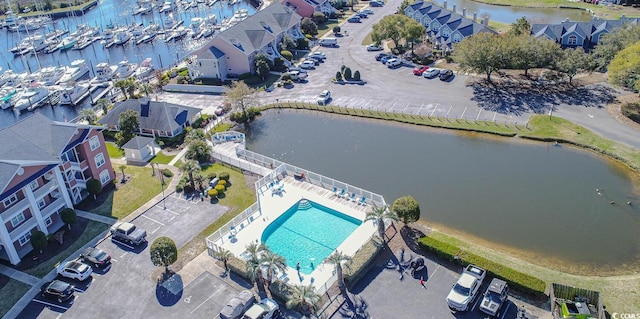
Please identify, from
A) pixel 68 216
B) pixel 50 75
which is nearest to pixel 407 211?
pixel 68 216

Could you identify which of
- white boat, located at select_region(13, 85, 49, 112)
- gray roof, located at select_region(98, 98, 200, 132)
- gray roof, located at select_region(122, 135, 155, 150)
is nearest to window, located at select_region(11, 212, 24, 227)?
gray roof, located at select_region(122, 135, 155, 150)

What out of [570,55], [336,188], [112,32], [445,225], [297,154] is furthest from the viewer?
[112,32]

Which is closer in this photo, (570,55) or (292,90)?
(570,55)

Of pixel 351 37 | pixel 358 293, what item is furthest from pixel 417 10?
pixel 358 293

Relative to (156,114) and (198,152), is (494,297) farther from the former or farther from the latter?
(156,114)

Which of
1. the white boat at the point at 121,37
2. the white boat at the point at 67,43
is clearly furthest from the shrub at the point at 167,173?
the white boat at the point at 67,43

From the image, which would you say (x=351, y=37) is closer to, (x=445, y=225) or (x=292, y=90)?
(x=292, y=90)

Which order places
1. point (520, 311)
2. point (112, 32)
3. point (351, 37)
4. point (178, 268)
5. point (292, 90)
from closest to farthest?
point (520, 311), point (178, 268), point (292, 90), point (351, 37), point (112, 32)

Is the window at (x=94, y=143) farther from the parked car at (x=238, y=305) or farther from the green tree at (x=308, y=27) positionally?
the green tree at (x=308, y=27)
